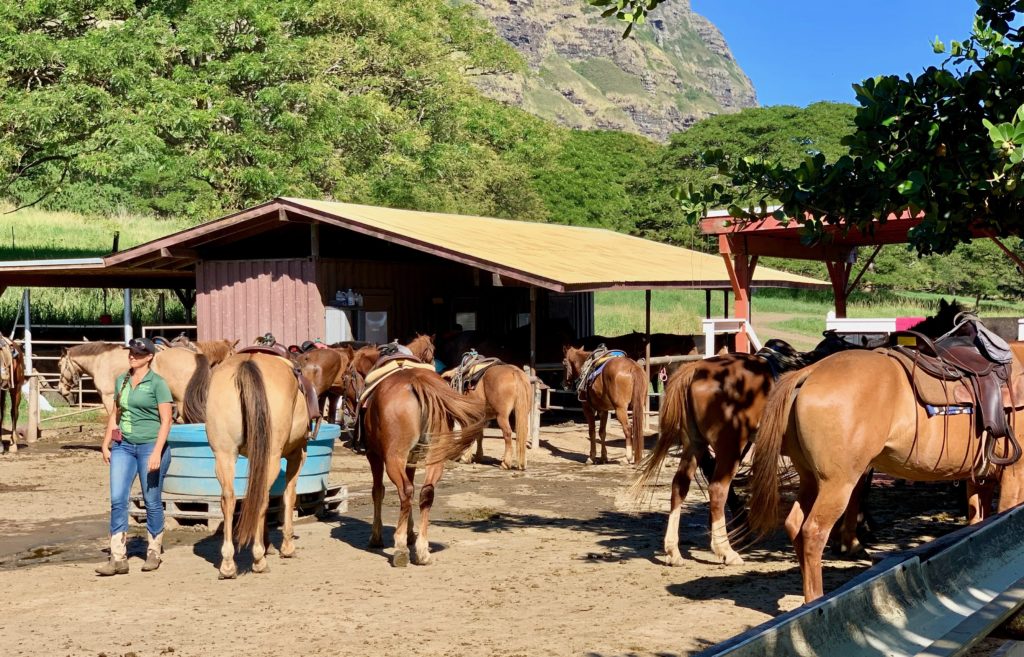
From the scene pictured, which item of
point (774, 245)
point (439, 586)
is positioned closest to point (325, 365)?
point (774, 245)

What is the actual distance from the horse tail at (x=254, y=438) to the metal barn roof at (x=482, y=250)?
9274mm

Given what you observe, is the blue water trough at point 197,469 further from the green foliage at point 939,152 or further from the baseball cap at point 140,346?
the green foliage at point 939,152

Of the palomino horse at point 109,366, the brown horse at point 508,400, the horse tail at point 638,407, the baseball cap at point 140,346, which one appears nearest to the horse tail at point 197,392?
the baseball cap at point 140,346

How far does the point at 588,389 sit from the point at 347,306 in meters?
6.44

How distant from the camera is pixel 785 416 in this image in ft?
22.8

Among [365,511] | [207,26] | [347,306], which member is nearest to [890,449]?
[365,511]

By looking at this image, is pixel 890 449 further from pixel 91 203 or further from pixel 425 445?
pixel 91 203

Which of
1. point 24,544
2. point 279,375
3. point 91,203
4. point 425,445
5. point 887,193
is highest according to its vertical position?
point 91,203

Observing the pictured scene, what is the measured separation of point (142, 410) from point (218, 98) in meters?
23.3

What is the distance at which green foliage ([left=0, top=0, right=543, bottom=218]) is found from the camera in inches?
1105

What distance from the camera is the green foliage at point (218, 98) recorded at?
28.1 metres

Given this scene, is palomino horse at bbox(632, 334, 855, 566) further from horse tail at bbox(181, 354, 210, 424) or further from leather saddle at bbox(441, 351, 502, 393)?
leather saddle at bbox(441, 351, 502, 393)

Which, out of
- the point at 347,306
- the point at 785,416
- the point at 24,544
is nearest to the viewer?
the point at 785,416

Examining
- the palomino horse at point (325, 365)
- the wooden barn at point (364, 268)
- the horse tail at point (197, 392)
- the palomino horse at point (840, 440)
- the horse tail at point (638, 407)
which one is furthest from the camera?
the wooden barn at point (364, 268)
